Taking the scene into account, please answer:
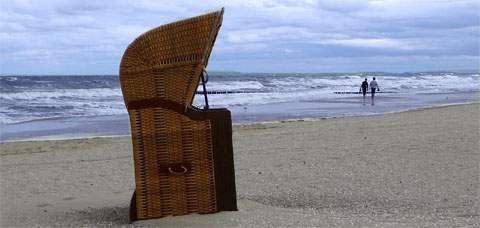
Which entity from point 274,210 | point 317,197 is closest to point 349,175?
point 317,197

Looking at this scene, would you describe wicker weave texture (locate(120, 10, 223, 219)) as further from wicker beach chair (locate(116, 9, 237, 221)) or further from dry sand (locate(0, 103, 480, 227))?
dry sand (locate(0, 103, 480, 227))

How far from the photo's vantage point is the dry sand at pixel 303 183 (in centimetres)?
654

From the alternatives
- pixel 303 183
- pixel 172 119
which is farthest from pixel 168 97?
pixel 303 183

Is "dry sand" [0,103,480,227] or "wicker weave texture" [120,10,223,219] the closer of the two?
"wicker weave texture" [120,10,223,219]

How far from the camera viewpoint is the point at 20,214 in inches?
278

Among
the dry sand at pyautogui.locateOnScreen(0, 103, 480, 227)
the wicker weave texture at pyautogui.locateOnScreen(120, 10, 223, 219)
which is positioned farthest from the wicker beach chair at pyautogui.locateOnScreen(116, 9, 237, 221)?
the dry sand at pyautogui.locateOnScreen(0, 103, 480, 227)

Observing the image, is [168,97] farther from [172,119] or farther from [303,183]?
[303,183]

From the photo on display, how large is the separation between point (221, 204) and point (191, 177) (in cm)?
46

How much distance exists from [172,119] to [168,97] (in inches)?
8.7

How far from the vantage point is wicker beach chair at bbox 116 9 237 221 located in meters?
6.04

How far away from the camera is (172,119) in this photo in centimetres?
606

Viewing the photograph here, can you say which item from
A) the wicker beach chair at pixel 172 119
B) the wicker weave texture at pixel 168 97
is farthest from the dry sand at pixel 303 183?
the wicker weave texture at pixel 168 97

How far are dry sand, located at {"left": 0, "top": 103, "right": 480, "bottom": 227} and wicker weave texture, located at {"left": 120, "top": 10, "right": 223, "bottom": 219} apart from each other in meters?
0.50

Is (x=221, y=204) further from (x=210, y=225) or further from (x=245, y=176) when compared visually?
(x=245, y=176)
